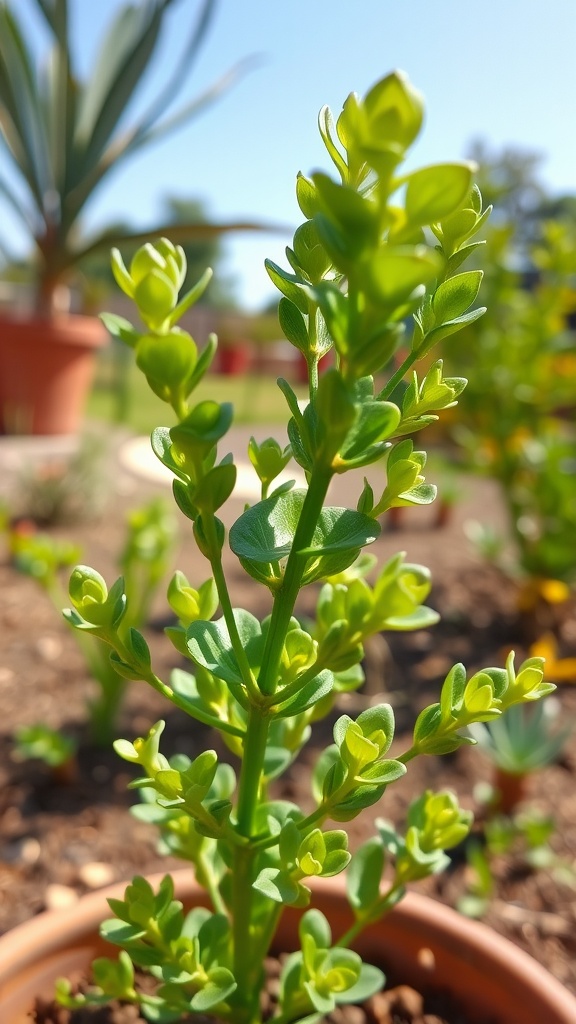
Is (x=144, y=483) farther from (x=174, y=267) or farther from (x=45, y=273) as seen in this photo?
(x=174, y=267)

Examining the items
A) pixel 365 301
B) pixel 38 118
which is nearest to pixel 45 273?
pixel 38 118

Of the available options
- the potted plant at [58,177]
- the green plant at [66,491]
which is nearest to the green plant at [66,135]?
the potted plant at [58,177]

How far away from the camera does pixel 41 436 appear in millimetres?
2922

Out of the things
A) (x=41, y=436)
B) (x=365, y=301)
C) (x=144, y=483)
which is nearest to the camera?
(x=365, y=301)

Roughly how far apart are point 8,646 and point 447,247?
1294 millimetres

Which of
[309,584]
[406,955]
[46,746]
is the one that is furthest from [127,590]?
[309,584]

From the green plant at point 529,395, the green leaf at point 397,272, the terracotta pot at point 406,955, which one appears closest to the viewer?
the green leaf at point 397,272

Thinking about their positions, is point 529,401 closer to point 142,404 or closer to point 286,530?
point 286,530

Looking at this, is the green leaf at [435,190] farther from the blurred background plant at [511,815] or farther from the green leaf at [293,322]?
the blurred background plant at [511,815]

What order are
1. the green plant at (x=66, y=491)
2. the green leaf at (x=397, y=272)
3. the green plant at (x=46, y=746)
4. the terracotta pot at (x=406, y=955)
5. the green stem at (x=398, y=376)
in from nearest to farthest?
the green leaf at (x=397, y=272)
the green stem at (x=398, y=376)
the terracotta pot at (x=406, y=955)
the green plant at (x=46, y=746)
the green plant at (x=66, y=491)

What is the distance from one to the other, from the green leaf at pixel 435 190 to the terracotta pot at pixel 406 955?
0.48 m

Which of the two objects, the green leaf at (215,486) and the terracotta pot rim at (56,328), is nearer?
the green leaf at (215,486)

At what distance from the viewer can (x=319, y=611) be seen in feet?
1.38

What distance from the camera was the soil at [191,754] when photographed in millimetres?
852
